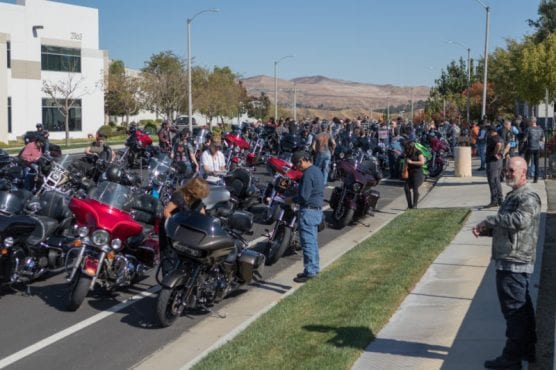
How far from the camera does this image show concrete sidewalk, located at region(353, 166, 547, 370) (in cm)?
635

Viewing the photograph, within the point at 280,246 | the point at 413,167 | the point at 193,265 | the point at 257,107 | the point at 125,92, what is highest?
the point at 125,92

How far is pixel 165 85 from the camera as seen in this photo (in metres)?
56.7

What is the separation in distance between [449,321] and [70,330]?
3904 mm

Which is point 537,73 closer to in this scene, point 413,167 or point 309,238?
point 413,167

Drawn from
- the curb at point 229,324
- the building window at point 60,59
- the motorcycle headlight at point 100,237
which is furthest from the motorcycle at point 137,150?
the building window at point 60,59

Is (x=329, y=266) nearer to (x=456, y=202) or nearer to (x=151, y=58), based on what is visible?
(x=456, y=202)

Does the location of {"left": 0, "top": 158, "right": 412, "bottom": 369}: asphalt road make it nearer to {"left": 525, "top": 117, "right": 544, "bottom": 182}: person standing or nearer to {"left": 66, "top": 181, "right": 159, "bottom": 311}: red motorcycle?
{"left": 66, "top": 181, "right": 159, "bottom": 311}: red motorcycle

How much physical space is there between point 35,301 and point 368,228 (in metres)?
7.42

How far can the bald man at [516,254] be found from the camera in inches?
228

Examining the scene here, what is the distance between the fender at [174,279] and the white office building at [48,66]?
43.0m

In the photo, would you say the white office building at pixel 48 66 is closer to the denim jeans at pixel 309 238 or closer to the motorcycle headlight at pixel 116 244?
the denim jeans at pixel 309 238

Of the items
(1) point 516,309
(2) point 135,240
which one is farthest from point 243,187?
(1) point 516,309

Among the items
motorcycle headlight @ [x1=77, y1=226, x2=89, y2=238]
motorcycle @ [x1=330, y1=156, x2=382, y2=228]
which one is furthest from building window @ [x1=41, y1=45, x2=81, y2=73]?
motorcycle headlight @ [x1=77, y1=226, x2=89, y2=238]

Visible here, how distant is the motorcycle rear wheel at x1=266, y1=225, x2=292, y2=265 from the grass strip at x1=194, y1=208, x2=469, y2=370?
752mm
